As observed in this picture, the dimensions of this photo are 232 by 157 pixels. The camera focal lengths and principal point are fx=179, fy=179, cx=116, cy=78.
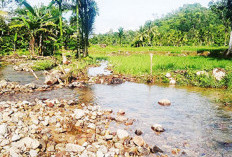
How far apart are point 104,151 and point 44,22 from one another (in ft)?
70.9

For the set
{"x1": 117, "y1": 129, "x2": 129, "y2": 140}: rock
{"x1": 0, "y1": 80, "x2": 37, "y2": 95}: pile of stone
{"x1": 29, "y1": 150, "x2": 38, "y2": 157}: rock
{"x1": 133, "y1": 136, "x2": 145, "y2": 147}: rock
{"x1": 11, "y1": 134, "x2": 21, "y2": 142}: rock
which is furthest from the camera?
{"x1": 0, "y1": 80, "x2": 37, "y2": 95}: pile of stone

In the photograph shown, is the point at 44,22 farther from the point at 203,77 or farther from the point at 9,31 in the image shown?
the point at 203,77

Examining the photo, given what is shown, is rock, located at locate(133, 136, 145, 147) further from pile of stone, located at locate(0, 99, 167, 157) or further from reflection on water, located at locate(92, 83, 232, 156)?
reflection on water, located at locate(92, 83, 232, 156)

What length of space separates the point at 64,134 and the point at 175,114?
378 cm

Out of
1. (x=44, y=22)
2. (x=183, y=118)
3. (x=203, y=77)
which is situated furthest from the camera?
(x=44, y=22)

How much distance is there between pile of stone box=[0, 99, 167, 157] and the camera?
3.77 metres

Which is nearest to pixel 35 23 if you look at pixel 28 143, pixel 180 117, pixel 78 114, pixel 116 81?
pixel 116 81

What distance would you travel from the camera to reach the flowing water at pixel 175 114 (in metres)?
4.32

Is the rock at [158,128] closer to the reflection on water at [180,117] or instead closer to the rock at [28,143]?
the reflection on water at [180,117]

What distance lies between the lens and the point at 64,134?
4.62m

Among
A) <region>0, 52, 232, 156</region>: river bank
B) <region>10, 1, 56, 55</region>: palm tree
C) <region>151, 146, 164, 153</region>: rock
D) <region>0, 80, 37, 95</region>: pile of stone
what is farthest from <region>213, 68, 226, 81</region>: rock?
<region>10, 1, 56, 55</region>: palm tree

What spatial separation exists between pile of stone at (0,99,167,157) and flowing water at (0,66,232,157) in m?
0.47

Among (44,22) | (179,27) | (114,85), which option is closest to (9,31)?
(44,22)

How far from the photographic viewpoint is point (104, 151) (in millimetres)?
3871
